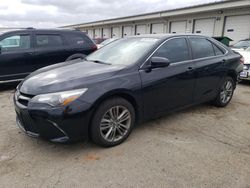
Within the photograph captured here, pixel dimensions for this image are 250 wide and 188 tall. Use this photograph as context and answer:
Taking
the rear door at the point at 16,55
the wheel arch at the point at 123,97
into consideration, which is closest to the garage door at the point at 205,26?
the rear door at the point at 16,55

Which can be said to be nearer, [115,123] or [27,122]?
[27,122]

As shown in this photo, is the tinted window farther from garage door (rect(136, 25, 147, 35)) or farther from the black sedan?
garage door (rect(136, 25, 147, 35))

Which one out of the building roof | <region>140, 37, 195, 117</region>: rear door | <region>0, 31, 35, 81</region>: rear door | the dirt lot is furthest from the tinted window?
the building roof

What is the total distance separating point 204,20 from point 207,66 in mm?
15320

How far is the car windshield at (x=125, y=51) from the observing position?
321 centimetres

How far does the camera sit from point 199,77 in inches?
149

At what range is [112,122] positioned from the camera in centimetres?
285

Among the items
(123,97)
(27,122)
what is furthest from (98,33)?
(27,122)

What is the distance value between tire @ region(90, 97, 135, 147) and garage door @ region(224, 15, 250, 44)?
14609 millimetres

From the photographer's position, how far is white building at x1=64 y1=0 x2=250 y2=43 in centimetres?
1432

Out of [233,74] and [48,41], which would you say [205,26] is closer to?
[233,74]

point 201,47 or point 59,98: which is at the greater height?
point 201,47

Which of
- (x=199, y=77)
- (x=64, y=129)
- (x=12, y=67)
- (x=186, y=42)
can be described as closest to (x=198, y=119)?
(x=199, y=77)

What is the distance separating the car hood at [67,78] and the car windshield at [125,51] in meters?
0.29
